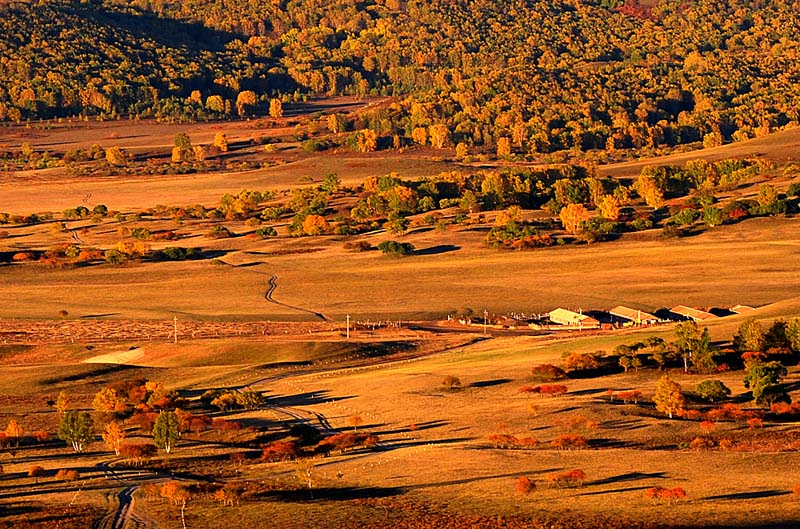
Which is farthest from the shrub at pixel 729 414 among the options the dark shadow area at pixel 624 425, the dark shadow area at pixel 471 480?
the dark shadow area at pixel 471 480

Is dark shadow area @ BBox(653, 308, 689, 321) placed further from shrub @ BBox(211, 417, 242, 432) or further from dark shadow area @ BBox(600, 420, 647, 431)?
shrub @ BBox(211, 417, 242, 432)

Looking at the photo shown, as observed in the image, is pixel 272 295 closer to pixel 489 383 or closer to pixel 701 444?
pixel 489 383

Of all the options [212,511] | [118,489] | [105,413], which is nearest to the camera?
[212,511]

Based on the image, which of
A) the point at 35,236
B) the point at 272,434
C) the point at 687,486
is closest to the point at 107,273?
the point at 35,236

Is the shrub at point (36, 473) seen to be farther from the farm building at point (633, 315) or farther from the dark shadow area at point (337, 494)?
the farm building at point (633, 315)

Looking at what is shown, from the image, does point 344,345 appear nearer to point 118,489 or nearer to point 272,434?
point 272,434

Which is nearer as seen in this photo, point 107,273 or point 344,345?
point 344,345
